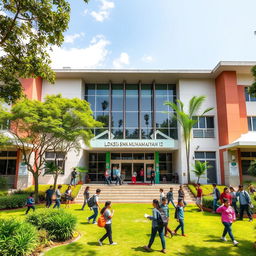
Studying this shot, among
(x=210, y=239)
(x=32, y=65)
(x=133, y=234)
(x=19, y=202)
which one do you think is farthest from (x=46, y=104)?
(x=210, y=239)

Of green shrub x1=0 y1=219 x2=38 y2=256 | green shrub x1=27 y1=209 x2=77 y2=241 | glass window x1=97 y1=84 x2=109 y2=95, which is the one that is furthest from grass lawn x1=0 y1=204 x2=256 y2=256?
glass window x1=97 y1=84 x2=109 y2=95

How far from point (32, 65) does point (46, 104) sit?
789 cm

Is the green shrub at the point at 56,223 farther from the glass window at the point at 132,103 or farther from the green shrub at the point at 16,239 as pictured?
the glass window at the point at 132,103

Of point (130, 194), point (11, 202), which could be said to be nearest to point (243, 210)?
point (130, 194)

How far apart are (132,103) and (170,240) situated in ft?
58.6

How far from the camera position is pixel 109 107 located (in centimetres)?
2331

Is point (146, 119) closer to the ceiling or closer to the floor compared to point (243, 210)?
closer to the ceiling

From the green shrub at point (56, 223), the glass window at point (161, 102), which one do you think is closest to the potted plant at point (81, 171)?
the glass window at point (161, 102)

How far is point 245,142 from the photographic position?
1683 cm

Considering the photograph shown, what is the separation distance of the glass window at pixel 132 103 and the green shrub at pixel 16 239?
1844 centimetres

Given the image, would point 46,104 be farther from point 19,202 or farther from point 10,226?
point 10,226

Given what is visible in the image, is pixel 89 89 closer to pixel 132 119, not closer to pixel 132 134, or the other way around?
pixel 132 119

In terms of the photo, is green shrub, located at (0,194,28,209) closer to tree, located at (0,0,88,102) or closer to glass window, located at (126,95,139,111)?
tree, located at (0,0,88,102)

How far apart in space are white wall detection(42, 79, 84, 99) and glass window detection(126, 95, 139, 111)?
5107 millimetres
